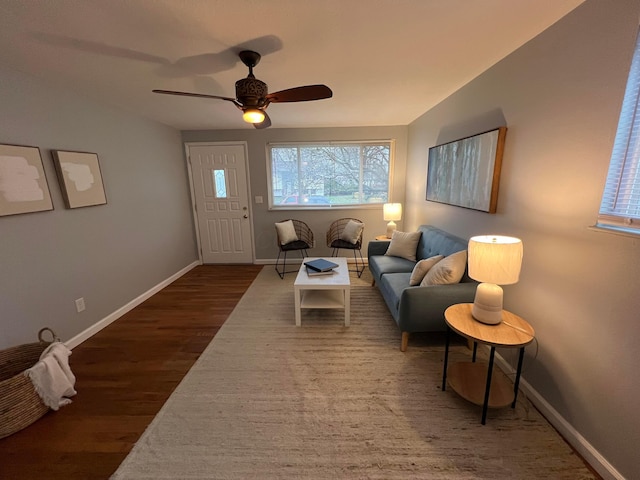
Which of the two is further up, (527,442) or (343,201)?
(343,201)

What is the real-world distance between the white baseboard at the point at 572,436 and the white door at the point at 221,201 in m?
4.03

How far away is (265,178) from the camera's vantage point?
434cm

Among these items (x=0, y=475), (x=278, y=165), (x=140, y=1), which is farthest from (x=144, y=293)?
(x=140, y=1)

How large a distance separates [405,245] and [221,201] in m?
3.13

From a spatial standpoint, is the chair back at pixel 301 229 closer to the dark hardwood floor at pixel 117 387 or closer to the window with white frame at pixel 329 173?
the window with white frame at pixel 329 173

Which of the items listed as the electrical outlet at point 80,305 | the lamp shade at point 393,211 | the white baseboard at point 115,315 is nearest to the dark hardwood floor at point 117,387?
the white baseboard at point 115,315

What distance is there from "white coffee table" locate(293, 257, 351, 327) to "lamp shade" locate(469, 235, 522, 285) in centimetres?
124

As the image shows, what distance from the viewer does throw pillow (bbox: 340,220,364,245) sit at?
3.94 meters

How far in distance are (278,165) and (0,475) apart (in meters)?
4.06

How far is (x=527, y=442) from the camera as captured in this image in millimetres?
1401

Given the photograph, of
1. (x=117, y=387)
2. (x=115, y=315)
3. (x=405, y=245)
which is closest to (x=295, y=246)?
(x=405, y=245)

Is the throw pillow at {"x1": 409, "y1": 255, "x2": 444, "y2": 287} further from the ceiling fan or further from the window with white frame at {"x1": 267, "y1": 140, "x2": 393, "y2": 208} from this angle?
the window with white frame at {"x1": 267, "y1": 140, "x2": 393, "y2": 208}

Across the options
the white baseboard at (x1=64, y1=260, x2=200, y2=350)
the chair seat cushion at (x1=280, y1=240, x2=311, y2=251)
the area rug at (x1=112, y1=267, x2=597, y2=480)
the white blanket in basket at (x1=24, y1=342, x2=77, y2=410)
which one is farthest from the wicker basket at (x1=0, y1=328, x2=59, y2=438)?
the chair seat cushion at (x1=280, y1=240, x2=311, y2=251)

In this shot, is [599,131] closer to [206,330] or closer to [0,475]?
[206,330]
